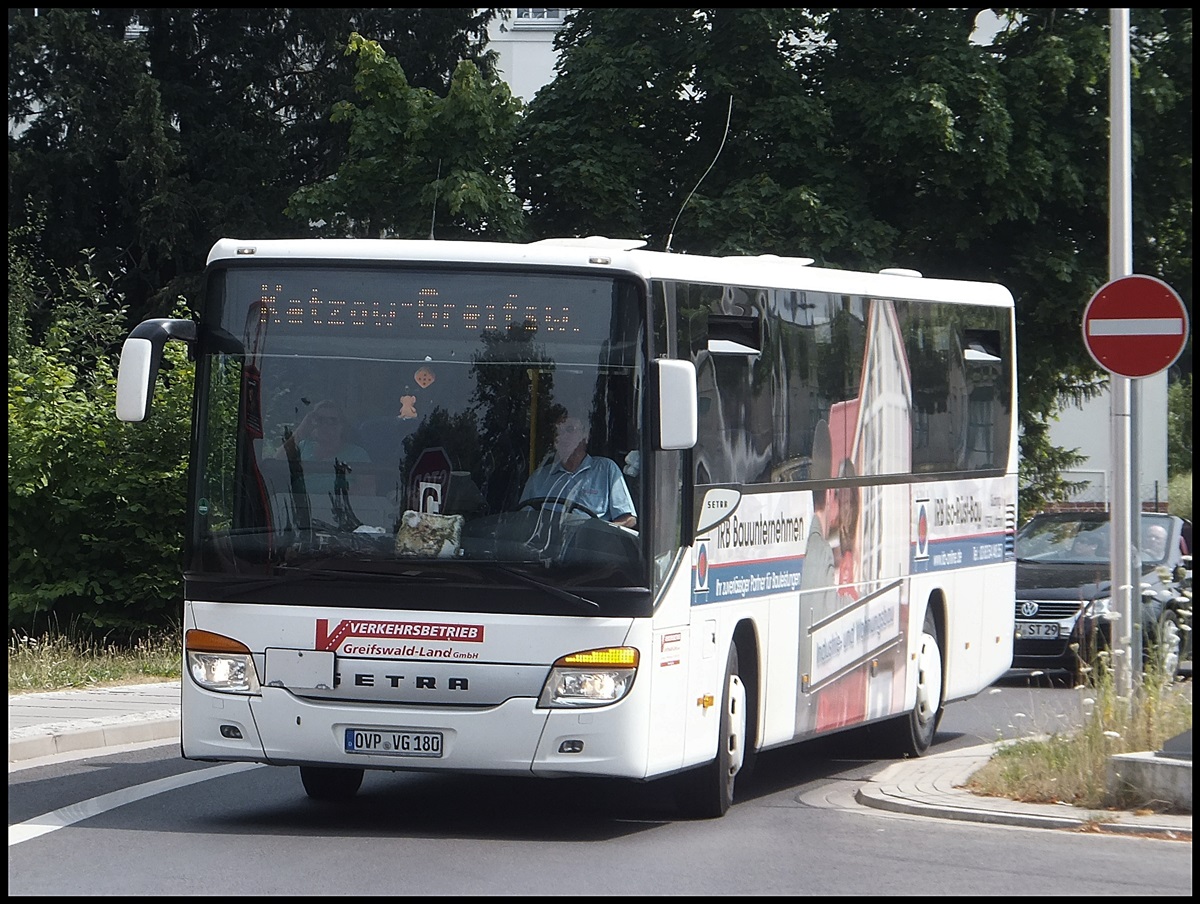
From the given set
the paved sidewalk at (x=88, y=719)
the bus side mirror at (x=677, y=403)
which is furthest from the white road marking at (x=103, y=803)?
the bus side mirror at (x=677, y=403)

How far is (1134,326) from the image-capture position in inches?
453

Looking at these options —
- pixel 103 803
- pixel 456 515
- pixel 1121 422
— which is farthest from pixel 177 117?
pixel 456 515

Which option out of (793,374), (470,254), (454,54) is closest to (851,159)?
(454,54)

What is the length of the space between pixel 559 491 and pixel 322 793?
109 inches

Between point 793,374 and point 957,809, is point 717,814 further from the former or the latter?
point 793,374

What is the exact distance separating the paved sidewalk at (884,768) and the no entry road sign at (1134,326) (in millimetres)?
2598

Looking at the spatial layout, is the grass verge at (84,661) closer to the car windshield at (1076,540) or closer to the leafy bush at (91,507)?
the leafy bush at (91,507)

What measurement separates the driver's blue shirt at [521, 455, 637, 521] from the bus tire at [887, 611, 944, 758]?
4788 mm

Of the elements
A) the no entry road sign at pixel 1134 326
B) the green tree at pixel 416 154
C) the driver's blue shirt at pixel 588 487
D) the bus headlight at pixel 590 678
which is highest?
the green tree at pixel 416 154

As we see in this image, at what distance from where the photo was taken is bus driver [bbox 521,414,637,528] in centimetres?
960

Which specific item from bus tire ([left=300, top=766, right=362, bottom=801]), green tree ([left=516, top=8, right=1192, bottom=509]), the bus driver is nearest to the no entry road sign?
the bus driver

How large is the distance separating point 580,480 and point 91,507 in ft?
38.5

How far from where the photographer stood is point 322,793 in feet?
37.0

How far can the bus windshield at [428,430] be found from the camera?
31.6ft
